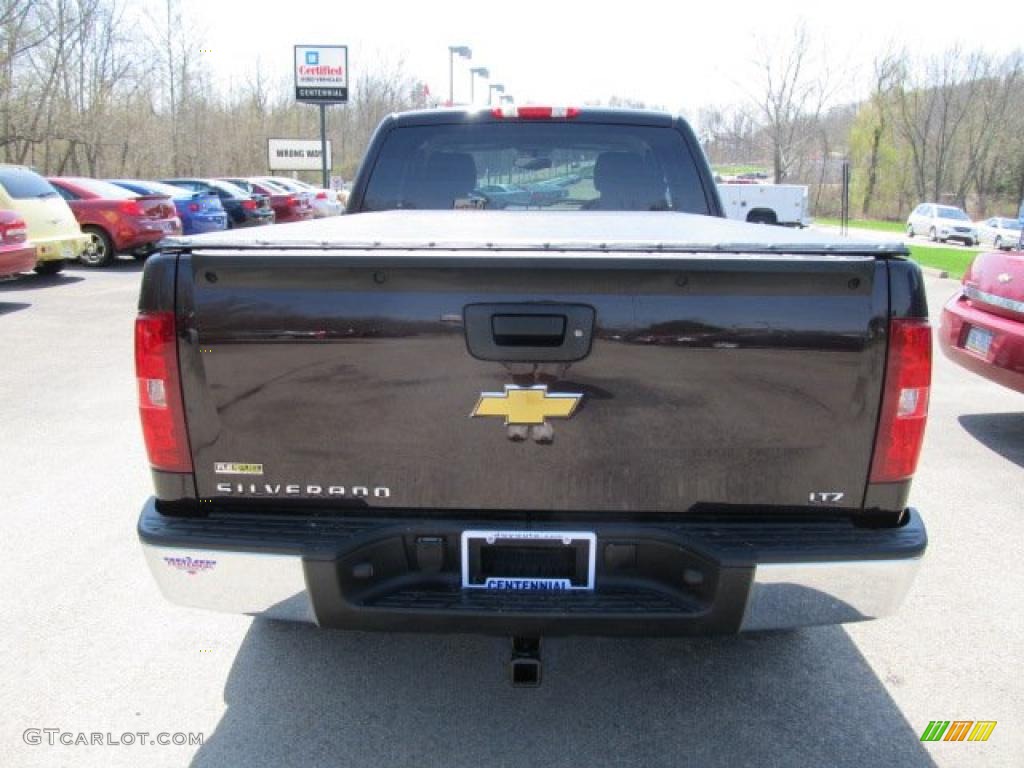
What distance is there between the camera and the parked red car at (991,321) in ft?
18.4

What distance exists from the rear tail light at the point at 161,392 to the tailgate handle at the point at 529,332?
0.82 meters

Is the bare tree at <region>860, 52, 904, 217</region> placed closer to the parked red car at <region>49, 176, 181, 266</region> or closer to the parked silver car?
the parked silver car

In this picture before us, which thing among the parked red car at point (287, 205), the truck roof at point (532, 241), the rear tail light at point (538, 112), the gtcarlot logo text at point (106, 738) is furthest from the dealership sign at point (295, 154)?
the gtcarlot logo text at point (106, 738)

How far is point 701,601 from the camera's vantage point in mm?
2279

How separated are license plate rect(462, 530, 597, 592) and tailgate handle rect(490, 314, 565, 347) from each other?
1.71ft

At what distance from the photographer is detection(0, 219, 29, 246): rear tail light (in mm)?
10766

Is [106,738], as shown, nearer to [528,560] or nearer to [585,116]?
[528,560]

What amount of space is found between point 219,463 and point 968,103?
221ft

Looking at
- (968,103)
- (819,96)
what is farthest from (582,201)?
(968,103)

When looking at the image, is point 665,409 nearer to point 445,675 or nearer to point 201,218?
point 445,675

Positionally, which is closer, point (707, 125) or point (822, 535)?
point (822, 535)

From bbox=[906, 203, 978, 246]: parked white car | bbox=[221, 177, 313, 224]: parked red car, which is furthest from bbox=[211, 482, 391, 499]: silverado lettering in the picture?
bbox=[906, 203, 978, 246]: parked white car

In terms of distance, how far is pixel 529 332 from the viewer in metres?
2.21

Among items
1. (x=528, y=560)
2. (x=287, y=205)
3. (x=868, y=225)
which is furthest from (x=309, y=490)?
(x=868, y=225)
